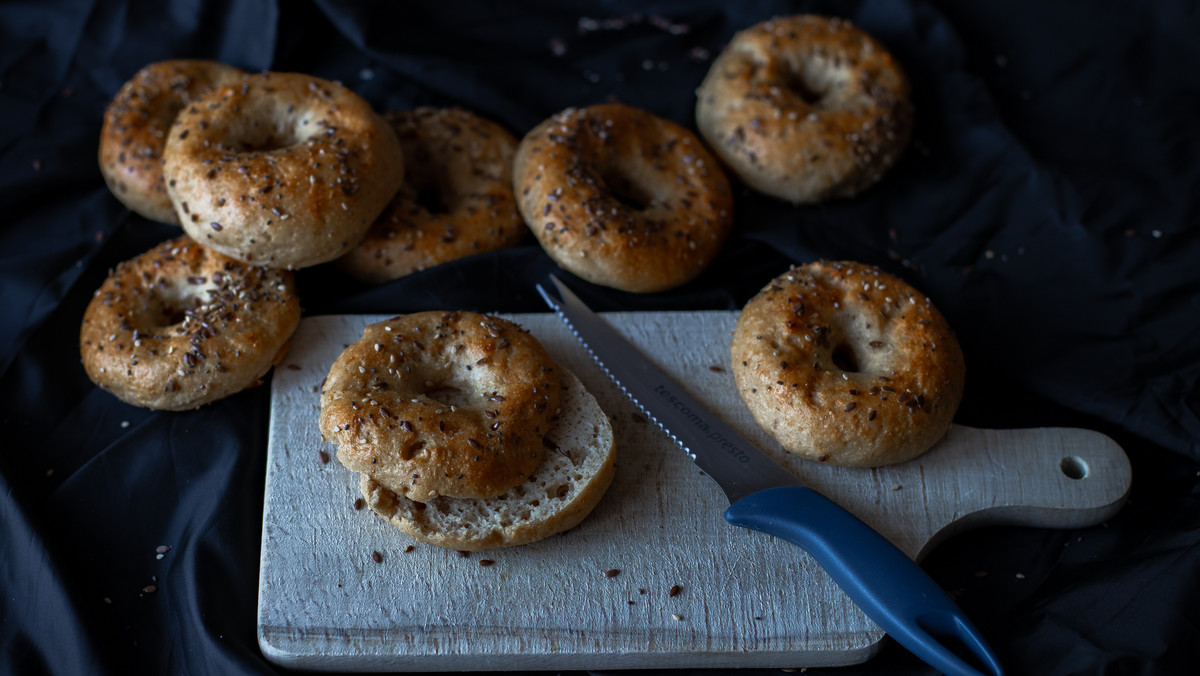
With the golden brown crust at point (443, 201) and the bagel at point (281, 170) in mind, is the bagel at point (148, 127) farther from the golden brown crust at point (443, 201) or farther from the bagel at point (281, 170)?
the golden brown crust at point (443, 201)

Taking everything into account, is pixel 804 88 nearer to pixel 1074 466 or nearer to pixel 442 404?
pixel 1074 466

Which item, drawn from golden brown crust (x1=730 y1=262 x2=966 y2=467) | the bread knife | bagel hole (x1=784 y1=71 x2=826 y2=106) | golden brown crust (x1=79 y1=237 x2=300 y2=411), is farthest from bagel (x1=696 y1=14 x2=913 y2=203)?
golden brown crust (x1=79 y1=237 x2=300 y2=411)

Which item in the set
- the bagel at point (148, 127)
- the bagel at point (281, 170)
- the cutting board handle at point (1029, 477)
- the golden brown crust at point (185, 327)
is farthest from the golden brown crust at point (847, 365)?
the bagel at point (148, 127)

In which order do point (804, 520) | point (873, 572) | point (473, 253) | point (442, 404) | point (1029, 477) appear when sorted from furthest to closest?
1. point (473, 253)
2. point (1029, 477)
3. point (442, 404)
4. point (804, 520)
5. point (873, 572)

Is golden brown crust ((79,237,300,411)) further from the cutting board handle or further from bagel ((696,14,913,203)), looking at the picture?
the cutting board handle

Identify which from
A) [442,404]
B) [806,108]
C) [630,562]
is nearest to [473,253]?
[442,404]

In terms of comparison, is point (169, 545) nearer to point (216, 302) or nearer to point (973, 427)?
point (216, 302)

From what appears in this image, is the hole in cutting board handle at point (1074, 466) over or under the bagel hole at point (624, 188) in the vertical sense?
under
